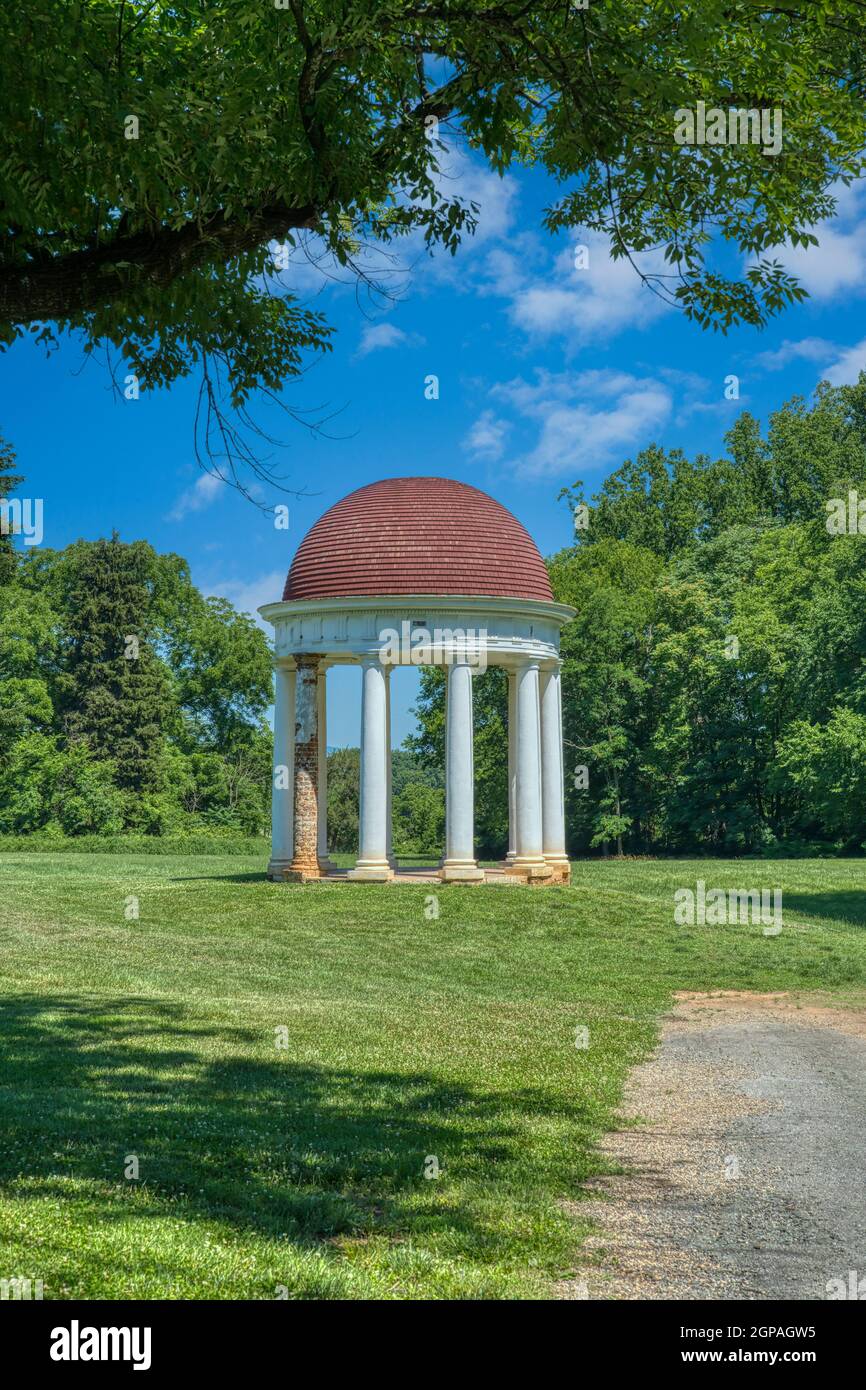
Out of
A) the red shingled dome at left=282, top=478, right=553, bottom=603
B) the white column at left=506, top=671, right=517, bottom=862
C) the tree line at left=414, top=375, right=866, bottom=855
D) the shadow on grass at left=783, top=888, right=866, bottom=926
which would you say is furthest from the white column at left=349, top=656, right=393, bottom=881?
the tree line at left=414, top=375, right=866, bottom=855

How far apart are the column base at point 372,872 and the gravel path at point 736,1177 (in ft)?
49.0

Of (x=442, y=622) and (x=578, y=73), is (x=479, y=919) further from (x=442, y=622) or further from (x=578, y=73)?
(x=578, y=73)

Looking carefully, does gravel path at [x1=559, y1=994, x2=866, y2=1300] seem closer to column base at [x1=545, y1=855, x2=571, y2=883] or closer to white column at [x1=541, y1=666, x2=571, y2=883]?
column base at [x1=545, y1=855, x2=571, y2=883]

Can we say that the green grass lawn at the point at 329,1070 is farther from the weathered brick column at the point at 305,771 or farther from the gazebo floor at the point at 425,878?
the weathered brick column at the point at 305,771

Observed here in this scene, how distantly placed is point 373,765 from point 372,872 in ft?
8.02

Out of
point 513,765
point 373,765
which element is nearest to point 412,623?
point 373,765

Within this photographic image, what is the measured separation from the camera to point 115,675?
2655 inches

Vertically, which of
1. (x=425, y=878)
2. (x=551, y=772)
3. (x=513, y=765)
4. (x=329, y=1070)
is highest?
(x=513, y=765)

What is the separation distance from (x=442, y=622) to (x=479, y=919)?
7.10 metres

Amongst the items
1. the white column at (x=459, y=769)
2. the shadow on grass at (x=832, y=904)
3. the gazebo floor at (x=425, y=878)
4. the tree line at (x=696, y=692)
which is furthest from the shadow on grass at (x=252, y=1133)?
the tree line at (x=696, y=692)

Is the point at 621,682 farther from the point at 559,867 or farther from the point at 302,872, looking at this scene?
the point at 302,872

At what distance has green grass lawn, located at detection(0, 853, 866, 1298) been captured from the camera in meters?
6.18

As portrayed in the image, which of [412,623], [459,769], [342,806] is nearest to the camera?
[412,623]
